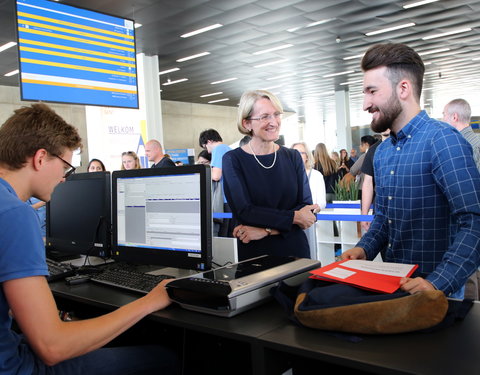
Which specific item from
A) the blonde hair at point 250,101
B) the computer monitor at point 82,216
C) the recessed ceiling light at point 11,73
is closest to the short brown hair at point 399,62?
the blonde hair at point 250,101

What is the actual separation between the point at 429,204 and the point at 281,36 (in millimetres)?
8163

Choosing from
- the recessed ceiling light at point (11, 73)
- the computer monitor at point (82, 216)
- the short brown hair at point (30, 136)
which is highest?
the recessed ceiling light at point (11, 73)

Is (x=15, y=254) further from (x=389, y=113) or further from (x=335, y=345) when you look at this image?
(x=389, y=113)

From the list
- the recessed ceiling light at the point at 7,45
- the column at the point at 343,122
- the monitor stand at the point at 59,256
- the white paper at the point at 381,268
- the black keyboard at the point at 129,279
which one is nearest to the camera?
the white paper at the point at 381,268

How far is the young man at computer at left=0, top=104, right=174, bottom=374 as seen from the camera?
110 centimetres

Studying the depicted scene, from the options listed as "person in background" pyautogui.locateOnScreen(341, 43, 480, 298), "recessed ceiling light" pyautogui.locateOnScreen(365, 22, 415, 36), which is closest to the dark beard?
"person in background" pyautogui.locateOnScreen(341, 43, 480, 298)

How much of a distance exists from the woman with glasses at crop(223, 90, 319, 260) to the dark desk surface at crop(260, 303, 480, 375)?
3.19 ft

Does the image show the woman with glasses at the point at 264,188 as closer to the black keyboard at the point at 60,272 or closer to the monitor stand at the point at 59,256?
the black keyboard at the point at 60,272

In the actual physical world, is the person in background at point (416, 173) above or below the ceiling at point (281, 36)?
below

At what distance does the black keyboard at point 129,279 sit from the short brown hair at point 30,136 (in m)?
0.55

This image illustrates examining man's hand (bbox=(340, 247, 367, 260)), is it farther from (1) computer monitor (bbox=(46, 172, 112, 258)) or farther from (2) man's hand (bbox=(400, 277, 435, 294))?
(1) computer monitor (bbox=(46, 172, 112, 258))

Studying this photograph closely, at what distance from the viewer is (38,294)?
111 cm

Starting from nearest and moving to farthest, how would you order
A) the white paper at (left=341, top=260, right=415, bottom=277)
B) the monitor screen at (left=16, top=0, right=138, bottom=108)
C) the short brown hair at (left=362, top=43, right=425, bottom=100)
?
the white paper at (left=341, top=260, right=415, bottom=277) < the short brown hair at (left=362, top=43, right=425, bottom=100) < the monitor screen at (left=16, top=0, right=138, bottom=108)

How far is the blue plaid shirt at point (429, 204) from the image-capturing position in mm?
1310
